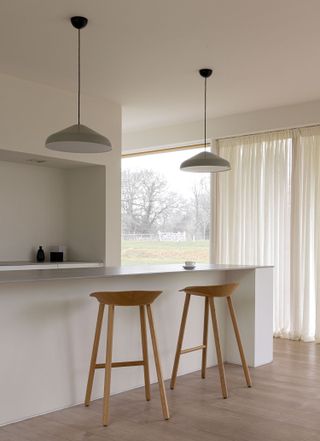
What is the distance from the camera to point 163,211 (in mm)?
8891

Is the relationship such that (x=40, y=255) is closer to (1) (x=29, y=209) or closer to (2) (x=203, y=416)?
(1) (x=29, y=209)

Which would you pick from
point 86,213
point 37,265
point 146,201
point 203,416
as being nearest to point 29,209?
point 86,213

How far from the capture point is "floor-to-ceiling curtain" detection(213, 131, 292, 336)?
278 inches

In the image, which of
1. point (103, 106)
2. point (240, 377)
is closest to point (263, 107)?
point (103, 106)

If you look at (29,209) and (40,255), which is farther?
(29,209)

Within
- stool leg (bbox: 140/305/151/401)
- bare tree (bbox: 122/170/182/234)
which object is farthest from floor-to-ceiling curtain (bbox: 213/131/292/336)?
stool leg (bbox: 140/305/151/401)

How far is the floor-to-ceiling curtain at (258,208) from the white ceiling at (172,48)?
741 mm

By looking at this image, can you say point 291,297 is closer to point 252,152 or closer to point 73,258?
point 252,152

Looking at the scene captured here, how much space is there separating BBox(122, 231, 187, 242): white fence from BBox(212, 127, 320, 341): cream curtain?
1000 millimetres

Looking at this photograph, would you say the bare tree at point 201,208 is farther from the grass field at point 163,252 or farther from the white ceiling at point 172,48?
the white ceiling at point 172,48

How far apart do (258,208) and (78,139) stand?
12.5ft

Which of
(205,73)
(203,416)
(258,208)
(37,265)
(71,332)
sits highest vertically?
(205,73)

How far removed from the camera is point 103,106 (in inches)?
265

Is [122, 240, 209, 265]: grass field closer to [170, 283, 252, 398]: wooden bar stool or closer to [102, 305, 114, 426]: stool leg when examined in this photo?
[170, 283, 252, 398]: wooden bar stool
